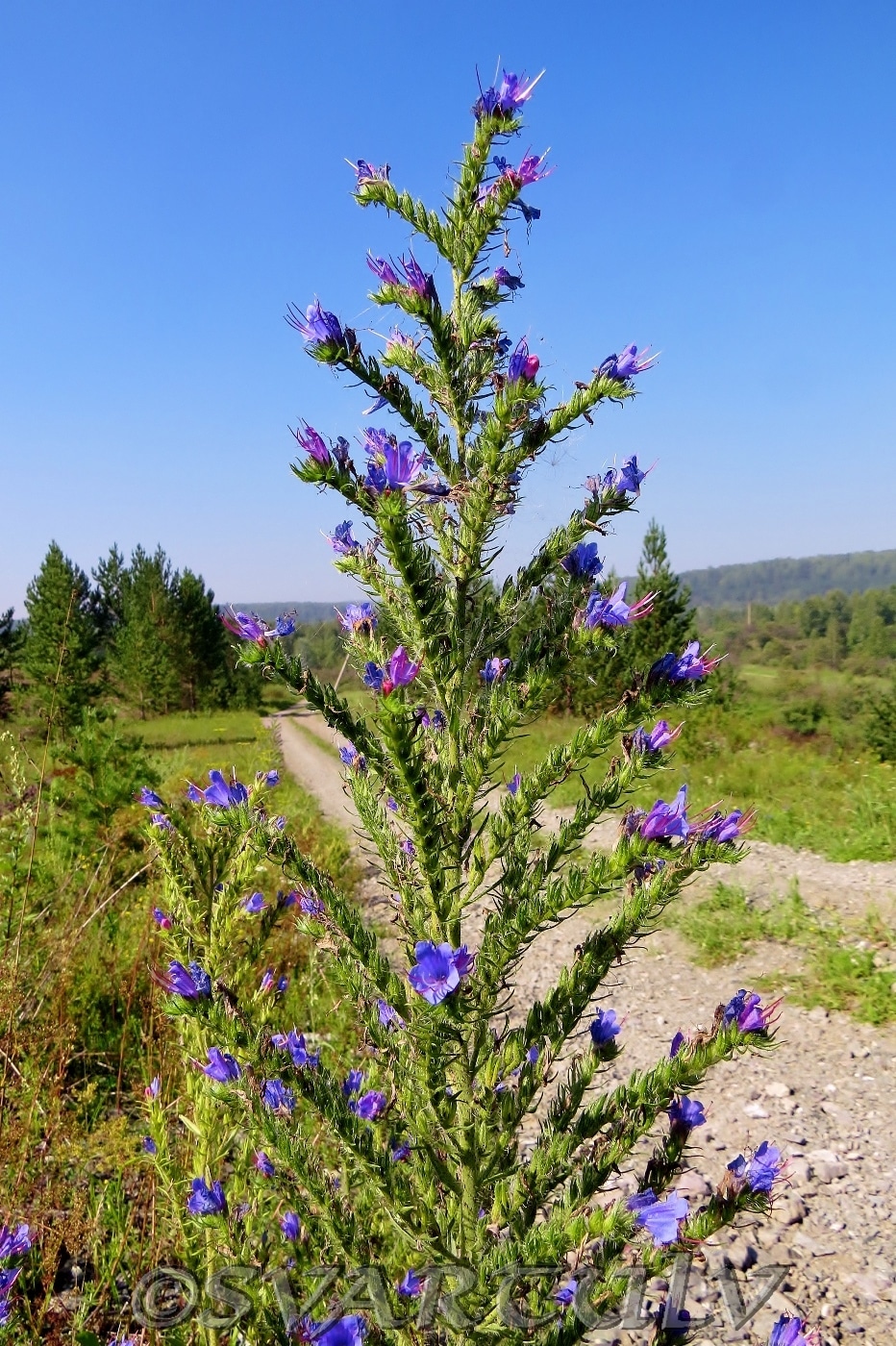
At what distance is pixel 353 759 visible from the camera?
208 cm

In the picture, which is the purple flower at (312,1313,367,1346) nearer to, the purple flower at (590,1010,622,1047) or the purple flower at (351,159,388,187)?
the purple flower at (590,1010,622,1047)

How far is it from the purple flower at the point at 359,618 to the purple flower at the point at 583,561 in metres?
0.51

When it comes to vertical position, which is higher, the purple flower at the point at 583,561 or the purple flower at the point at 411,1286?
the purple flower at the point at 583,561

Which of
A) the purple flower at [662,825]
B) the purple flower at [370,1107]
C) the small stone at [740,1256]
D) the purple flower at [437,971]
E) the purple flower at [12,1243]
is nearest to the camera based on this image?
the purple flower at [437,971]

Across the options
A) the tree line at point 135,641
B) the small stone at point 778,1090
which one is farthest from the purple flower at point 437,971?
the tree line at point 135,641

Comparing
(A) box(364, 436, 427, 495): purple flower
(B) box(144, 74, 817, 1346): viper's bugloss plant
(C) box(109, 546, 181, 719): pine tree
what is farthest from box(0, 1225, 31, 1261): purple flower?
(C) box(109, 546, 181, 719): pine tree

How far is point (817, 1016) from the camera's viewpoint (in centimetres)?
603

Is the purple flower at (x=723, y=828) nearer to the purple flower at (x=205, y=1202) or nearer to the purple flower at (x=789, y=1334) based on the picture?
the purple flower at (x=789, y=1334)

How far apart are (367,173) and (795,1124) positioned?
18.1 ft

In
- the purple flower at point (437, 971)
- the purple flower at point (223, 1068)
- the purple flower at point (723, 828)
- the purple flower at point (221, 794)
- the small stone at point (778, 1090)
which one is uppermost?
the purple flower at point (221, 794)

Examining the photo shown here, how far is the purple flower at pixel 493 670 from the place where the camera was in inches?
75.6

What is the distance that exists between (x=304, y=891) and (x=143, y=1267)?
2.53 m

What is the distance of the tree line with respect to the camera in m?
33.2

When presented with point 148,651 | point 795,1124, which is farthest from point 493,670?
point 148,651
